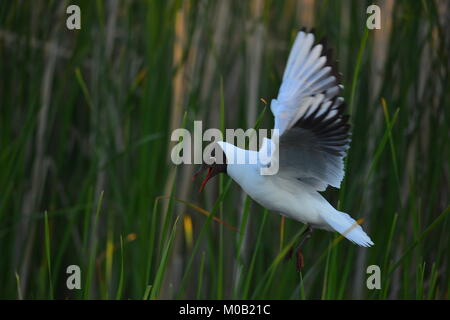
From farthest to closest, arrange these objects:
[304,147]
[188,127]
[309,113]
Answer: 1. [188,127]
2. [304,147]
3. [309,113]

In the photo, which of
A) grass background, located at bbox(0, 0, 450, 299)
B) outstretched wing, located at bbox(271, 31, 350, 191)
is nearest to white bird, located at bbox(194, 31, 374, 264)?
outstretched wing, located at bbox(271, 31, 350, 191)

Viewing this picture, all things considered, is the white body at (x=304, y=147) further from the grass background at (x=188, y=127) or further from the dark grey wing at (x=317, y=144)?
the grass background at (x=188, y=127)

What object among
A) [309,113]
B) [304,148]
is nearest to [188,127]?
[304,148]

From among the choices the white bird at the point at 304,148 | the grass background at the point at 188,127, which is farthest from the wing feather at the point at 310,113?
the grass background at the point at 188,127

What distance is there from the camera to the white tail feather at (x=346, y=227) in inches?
44.4

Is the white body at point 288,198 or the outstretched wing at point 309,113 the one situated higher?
the outstretched wing at point 309,113

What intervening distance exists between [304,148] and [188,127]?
89cm

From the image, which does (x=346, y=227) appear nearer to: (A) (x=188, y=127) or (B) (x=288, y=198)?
(B) (x=288, y=198)

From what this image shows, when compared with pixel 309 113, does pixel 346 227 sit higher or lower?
lower

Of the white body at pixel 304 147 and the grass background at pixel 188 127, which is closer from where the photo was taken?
the white body at pixel 304 147

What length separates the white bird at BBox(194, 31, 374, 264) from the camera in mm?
1046

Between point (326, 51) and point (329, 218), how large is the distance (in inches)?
11.0

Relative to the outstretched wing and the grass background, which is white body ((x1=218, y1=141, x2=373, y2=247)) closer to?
the outstretched wing

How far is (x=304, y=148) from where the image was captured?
1.15m
